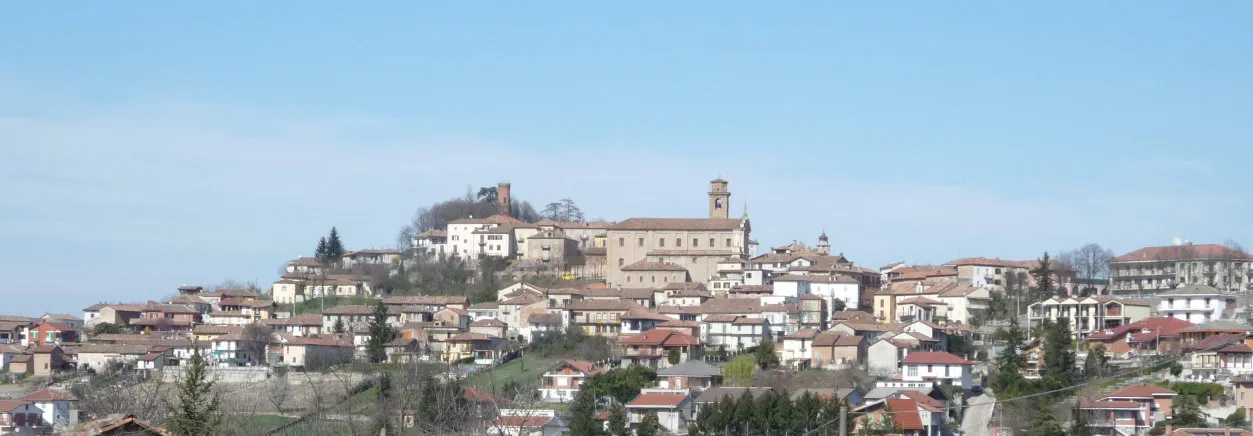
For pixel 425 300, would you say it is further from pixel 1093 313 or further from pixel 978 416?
pixel 978 416

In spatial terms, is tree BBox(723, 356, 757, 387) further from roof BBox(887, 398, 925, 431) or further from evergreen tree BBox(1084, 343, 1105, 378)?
evergreen tree BBox(1084, 343, 1105, 378)

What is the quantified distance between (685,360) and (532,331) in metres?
8.30

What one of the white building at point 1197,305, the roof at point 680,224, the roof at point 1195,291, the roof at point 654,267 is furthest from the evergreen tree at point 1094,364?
the roof at point 680,224

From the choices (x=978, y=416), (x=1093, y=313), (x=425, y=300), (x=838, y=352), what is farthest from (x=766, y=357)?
(x=425, y=300)

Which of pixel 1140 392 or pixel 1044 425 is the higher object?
pixel 1140 392

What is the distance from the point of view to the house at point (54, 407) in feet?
152

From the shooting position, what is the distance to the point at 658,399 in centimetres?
4581

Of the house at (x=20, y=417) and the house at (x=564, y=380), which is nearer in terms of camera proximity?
the house at (x=20, y=417)

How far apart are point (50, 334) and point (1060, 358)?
41.2 meters

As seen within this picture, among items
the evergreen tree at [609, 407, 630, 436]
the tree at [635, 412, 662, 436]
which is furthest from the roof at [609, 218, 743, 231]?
the evergreen tree at [609, 407, 630, 436]

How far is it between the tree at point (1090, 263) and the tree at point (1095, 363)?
21497 mm

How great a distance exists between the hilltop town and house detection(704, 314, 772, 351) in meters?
0.07

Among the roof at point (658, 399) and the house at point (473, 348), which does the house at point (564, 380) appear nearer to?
the roof at point (658, 399)

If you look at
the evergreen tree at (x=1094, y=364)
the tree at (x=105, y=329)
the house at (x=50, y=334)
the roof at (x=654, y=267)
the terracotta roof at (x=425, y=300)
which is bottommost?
the house at (x=50, y=334)
